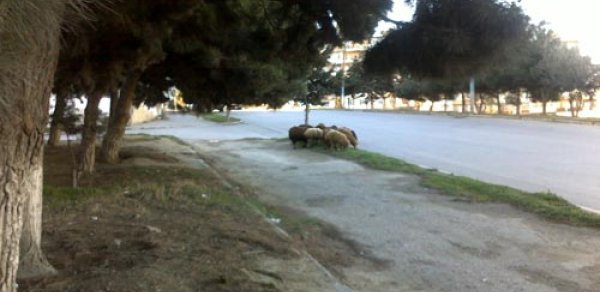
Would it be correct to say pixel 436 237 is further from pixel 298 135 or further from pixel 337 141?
pixel 298 135

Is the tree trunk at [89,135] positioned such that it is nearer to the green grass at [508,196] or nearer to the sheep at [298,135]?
the green grass at [508,196]

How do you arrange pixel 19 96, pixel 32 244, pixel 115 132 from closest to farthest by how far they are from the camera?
pixel 19 96
pixel 32 244
pixel 115 132

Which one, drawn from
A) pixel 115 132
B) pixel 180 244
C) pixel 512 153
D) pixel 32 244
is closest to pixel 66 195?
pixel 180 244

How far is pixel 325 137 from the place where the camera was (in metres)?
19.4

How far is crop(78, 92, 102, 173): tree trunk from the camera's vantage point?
11.4 meters

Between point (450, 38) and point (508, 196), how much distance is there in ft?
16.3

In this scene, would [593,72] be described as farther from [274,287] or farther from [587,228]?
[274,287]

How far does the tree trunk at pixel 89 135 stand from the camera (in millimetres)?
11352

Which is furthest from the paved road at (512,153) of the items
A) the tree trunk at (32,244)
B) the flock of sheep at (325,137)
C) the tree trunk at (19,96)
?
the tree trunk at (19,96)

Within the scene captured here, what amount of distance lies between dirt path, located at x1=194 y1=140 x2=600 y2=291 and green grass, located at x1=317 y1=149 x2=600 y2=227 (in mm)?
295

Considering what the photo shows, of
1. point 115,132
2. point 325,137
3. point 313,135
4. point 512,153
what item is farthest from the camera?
point 313,135

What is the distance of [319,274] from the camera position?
18.0 feet

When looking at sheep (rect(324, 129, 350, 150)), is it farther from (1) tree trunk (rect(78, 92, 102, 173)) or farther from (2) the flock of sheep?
(1) tree trunk (rect(78, 92, 102, 173))

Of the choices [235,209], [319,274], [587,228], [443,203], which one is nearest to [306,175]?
[443,203]
